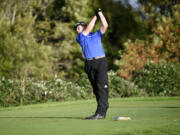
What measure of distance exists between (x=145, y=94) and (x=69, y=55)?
62.2 ft

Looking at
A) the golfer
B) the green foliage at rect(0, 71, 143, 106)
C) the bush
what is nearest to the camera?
the golfer

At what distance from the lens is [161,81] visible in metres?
22.5

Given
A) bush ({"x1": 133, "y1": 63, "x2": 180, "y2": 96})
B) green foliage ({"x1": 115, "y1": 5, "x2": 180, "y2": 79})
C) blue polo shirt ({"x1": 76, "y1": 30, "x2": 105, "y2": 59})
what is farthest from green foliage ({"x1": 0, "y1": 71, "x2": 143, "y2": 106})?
green foliage ({"x1": 115, "y1": 5, "x2": 180, "y2": 79})

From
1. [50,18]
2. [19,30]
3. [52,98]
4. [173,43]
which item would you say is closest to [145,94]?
[52,98]

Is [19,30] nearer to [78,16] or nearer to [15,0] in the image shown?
[15,0]

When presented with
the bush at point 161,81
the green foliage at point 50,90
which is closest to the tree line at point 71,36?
the bush at point 161,81

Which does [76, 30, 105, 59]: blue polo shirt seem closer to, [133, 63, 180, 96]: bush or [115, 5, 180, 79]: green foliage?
[133, 63, 180, 96]: bush

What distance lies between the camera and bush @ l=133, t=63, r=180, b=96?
73.4ft

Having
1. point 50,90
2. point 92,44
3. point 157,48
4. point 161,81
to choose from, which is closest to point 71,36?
point 157,48

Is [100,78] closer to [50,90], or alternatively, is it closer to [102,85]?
[102,85]

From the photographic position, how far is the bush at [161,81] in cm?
2238

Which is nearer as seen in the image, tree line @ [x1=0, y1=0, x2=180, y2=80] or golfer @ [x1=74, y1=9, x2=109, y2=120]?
golfer @ [x1=74, y1=9, x2=109, y2=120]

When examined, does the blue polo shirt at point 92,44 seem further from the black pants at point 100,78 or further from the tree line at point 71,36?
the tree line at point 71,36

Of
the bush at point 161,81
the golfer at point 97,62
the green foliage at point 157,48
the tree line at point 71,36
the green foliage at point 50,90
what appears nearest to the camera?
the golfer at point 97,62
